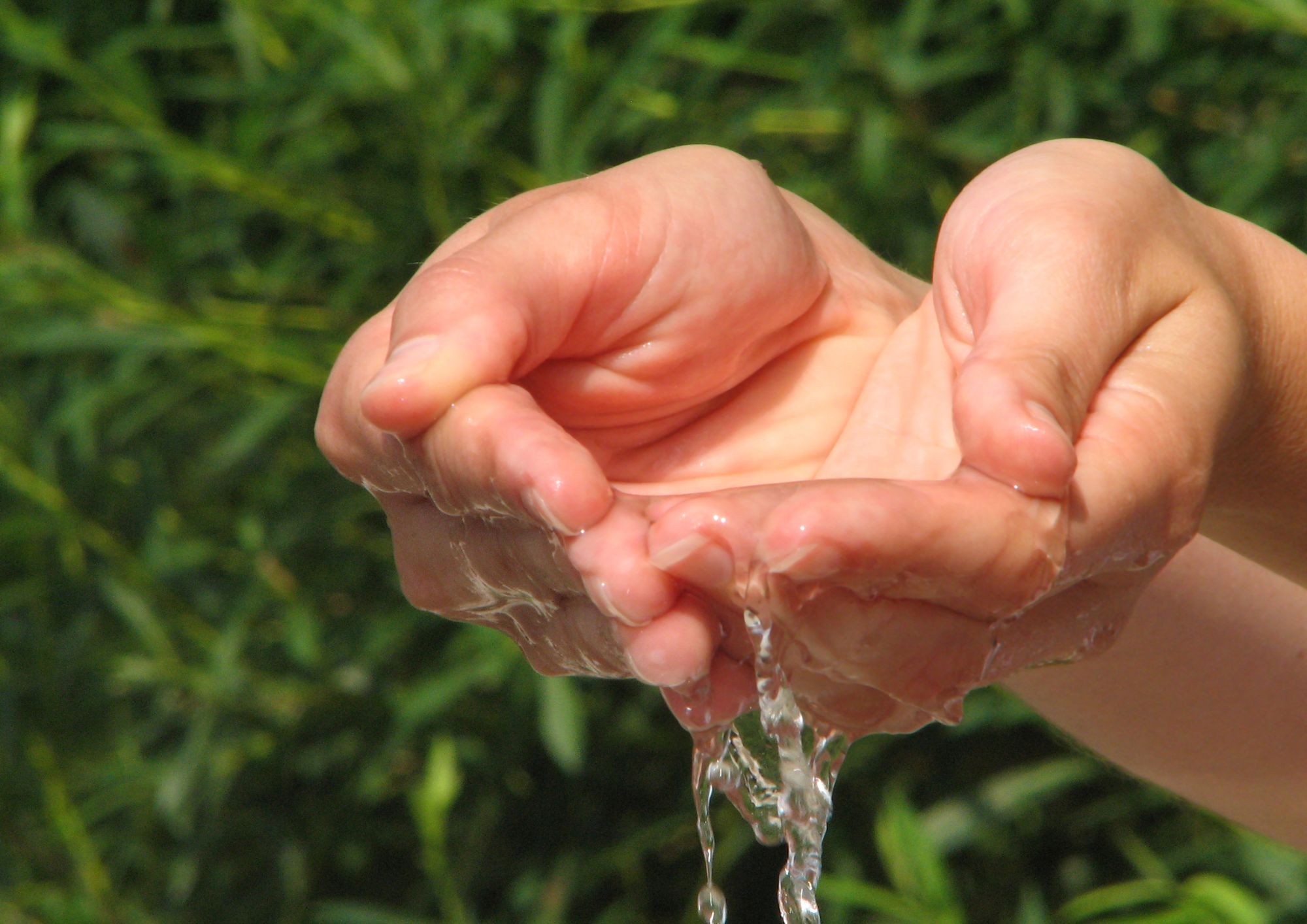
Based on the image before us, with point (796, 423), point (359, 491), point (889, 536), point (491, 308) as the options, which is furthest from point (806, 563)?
point (359, 491)

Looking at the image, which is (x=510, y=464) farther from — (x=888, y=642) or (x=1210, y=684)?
(x=1210, y=684)

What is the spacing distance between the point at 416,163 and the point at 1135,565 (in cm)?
112

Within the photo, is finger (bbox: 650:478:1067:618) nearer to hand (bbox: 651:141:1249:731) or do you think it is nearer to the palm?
hand (bbox: 651:141:1249:731)

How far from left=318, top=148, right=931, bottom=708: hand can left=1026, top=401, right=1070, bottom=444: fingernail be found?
0.56 ft

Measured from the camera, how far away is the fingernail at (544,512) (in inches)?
25.1

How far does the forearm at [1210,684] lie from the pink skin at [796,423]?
0.96ft

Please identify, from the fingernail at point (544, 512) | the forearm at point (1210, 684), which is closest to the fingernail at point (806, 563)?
the fingernail at point (544, 512)

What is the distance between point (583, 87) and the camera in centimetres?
162

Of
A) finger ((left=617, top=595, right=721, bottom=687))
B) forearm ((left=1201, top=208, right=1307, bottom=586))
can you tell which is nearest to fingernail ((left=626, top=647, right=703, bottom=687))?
finger ((left=617, top=595, right=721, bottom=687))

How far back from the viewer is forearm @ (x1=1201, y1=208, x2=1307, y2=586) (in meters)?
0.84

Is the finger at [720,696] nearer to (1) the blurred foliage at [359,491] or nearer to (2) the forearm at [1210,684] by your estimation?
(2) the forearm at [1210,684]

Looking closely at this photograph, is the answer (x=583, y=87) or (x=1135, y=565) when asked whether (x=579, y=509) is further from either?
(x=583, y=87)

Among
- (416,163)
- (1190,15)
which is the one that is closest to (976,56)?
(1190,15)

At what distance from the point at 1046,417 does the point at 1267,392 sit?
11.5 inches
